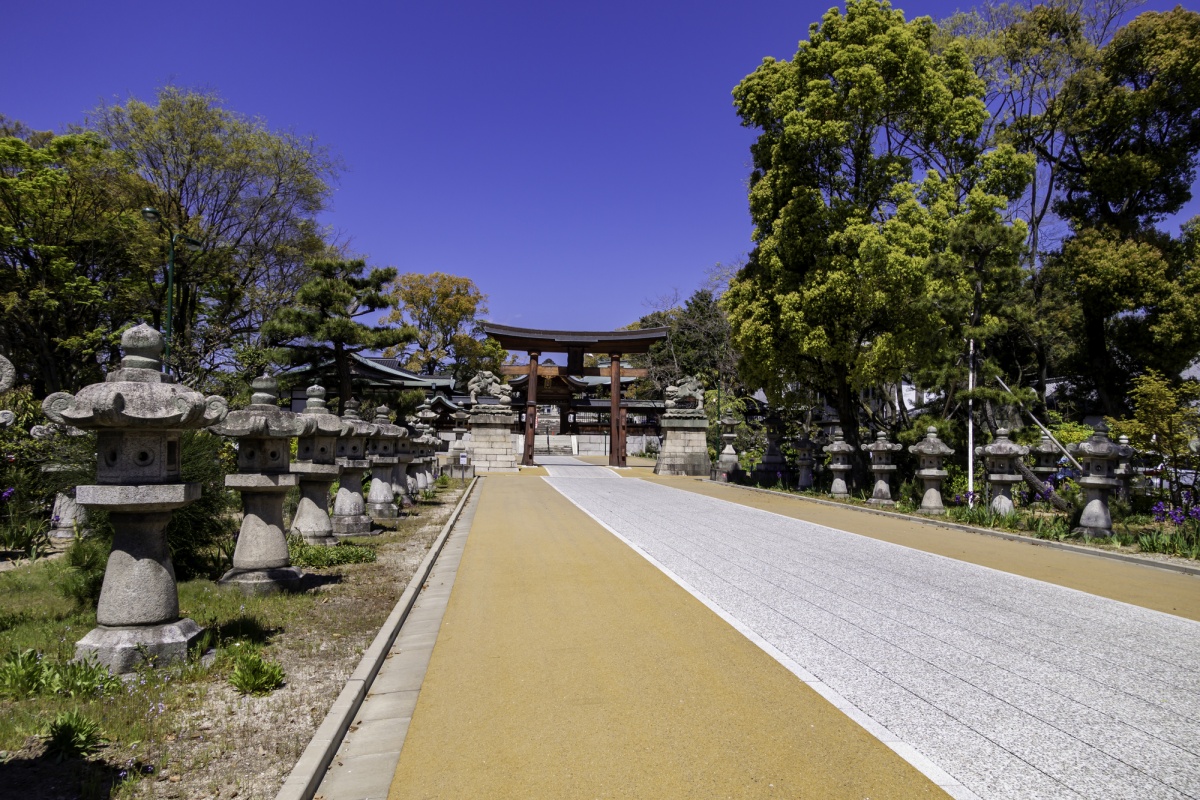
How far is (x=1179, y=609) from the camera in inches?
293

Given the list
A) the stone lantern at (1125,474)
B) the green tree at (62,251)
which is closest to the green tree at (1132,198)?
the stone lantern at (1125,474)

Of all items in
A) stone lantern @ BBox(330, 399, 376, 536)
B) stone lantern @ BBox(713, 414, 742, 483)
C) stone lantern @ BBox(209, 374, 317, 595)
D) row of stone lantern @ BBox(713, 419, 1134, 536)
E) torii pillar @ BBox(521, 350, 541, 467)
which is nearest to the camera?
stone lantern @ BBox(209, 374, 317, 595)

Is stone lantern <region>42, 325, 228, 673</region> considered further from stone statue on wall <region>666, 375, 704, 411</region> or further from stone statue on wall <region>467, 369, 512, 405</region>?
stone statue on wall <region>467, 369, 512, 405</region>

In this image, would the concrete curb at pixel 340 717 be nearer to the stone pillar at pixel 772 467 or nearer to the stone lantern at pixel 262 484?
the stone lantern at pixel 262 484

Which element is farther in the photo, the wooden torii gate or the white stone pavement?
the wooden torii gate

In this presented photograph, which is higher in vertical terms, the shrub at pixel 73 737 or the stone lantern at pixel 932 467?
the stone lantern at pixel 932 467

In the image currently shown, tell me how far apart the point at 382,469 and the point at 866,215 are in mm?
13782

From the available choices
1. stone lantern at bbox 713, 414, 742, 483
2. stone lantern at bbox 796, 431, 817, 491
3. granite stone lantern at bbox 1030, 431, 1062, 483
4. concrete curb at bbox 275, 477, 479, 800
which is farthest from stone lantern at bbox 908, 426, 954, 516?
concrete curb at bbox 275, 477, 479, 800

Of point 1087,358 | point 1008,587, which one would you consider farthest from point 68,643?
point 1087,358

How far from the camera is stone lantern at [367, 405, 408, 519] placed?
1379 cm

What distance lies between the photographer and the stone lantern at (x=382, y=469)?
543 inches

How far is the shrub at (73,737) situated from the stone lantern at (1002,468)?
14.2 m

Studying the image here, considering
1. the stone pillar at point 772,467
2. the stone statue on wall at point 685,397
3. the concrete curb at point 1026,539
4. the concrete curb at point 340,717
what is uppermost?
the stone statue on wall at point 685,397

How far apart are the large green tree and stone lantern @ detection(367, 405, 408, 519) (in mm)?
10758
